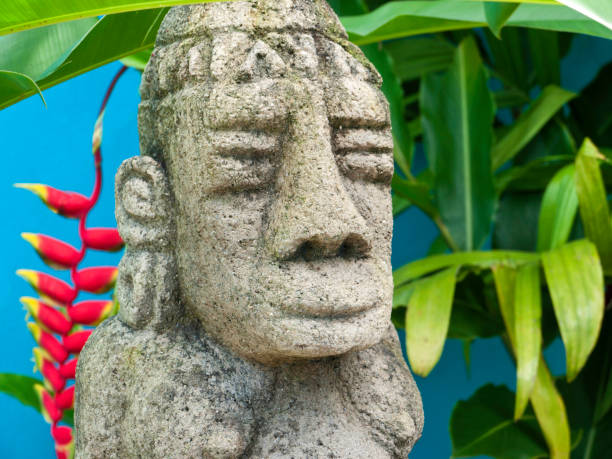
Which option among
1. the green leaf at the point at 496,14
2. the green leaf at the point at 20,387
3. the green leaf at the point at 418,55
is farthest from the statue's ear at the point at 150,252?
the green leaf at the point at 418,55

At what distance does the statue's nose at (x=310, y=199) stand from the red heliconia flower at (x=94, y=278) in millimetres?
661

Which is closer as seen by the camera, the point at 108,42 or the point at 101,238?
the point at 108,42

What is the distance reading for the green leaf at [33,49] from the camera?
102 centimetres

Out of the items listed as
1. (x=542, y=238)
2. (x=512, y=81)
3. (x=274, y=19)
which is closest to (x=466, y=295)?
(x=542, y=238)

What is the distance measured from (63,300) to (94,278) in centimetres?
8

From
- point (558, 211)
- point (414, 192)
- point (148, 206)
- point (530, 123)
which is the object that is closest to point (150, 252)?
point (148, 206)

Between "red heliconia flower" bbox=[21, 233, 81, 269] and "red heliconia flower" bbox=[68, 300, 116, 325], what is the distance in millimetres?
88

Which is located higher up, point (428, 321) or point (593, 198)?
point (593, 198)

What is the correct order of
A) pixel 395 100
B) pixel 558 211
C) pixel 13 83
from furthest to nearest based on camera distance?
pixel 395 100 → pixel 558 211 → pixel 13 83

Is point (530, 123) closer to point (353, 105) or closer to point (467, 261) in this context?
point (467, 261)

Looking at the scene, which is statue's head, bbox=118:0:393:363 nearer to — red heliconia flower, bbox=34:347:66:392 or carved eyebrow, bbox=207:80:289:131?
carved eyebrow, bbox=207:80:289:131

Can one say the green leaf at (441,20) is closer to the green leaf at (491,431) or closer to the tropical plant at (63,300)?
the tropical plant at (63,300)

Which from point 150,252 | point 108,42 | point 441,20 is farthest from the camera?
point 441,20

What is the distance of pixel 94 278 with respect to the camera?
4.40ft
